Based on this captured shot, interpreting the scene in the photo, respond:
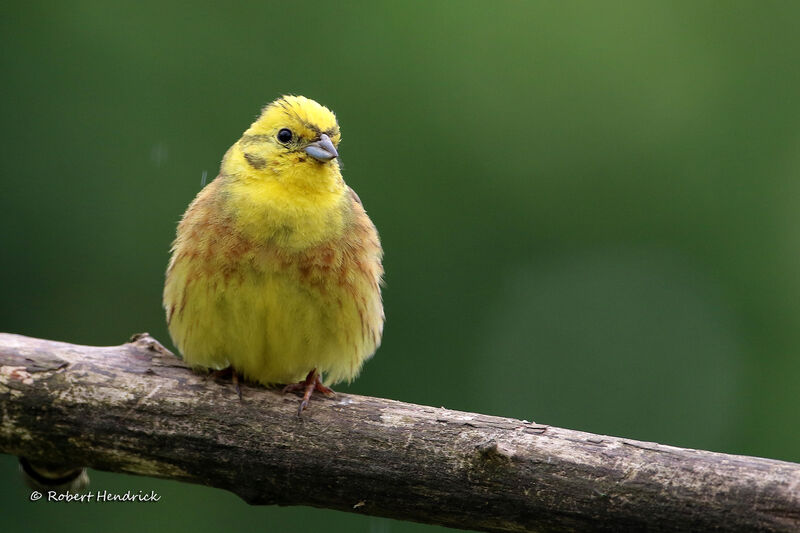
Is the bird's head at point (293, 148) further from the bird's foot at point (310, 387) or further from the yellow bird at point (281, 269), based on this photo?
the bird's foot at point (310, 387)

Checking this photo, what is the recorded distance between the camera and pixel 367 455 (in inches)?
170

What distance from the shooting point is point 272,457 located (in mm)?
4406

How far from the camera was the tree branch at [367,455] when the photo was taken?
4016 mm

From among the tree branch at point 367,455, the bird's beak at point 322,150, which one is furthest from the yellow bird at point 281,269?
the tree branch at point 367,455

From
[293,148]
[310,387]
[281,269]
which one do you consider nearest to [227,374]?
[310,387]

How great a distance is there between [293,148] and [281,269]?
0.66 m

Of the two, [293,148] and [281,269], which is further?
[293,148]

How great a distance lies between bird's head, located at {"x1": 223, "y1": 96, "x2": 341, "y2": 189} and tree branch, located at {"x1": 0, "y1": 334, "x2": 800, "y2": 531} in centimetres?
Answer: 103

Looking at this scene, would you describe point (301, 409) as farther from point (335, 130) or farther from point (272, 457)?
point (335, 130)

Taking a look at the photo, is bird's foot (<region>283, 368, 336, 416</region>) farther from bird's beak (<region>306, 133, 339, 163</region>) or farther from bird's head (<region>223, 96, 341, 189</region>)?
bird's beak (<region>306, 133, 339, 163</region>)

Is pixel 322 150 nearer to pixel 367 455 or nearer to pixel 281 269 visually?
pixel 281 269

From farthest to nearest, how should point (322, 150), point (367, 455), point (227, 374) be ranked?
point (322, 150) < point (227, 374) < point (367, 455)

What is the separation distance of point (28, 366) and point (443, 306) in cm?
397

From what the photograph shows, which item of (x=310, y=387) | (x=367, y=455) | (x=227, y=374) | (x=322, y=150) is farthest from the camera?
(x=322, y=150)
